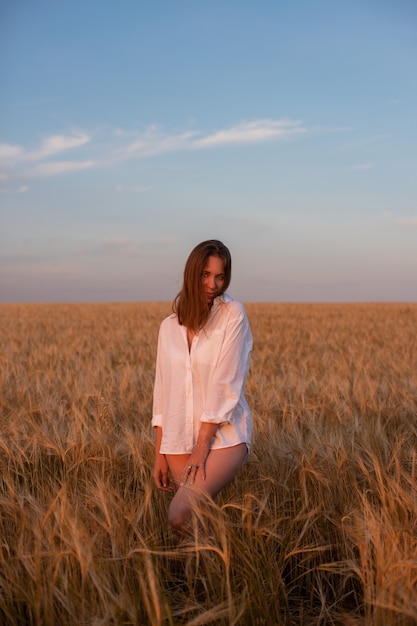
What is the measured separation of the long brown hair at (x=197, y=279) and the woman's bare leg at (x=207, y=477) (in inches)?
21.7

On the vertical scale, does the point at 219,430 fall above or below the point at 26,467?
above

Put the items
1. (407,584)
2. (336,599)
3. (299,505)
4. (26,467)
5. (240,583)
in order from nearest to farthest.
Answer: (407,584), (240,583), (336,599), (299,505), (26,467)

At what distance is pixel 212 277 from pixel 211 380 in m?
0.44

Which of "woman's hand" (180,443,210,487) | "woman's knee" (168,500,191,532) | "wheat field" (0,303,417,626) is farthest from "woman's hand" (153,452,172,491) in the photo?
"woman's knee" (168,500,191,532)

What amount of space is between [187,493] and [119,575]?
1.36ft

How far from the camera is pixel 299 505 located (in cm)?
277

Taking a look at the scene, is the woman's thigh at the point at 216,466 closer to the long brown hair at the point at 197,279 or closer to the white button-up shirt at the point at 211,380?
the white button-up shirt at the point at 211,380

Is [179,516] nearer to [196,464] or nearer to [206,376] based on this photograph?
[196,464]

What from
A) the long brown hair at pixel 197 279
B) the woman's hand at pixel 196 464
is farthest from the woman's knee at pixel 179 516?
the long brown hair at pixel 197 279

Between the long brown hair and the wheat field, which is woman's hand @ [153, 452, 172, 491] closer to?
the wheat field

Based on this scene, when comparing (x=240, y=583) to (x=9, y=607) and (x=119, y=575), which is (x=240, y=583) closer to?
(x=119, y=575)

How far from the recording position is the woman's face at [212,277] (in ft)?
8.52

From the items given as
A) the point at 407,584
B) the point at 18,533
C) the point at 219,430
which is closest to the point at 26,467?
the point at 18,533

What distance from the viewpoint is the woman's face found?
102 inches
